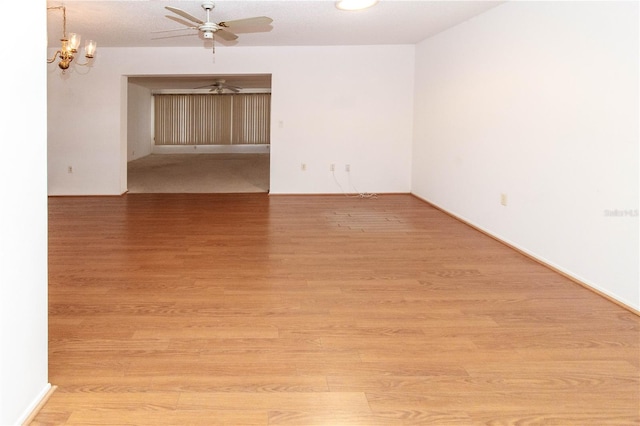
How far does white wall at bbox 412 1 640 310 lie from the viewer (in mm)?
3195

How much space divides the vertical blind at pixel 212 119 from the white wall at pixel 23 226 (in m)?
14.7

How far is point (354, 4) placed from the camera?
5016mm

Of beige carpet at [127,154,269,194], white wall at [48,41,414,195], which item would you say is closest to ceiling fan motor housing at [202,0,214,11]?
white wall at [48,41,414,195]

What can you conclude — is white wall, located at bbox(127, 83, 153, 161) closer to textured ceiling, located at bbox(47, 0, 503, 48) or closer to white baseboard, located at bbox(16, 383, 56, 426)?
textured ceiling, located at bbox(47, 0, 503, 48)

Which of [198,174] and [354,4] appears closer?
[354,4]

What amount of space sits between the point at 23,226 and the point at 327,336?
1.44 meters

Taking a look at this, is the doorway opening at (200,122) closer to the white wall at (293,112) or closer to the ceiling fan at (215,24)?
the white wall at (293,112)

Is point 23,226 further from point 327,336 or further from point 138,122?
point 138,122

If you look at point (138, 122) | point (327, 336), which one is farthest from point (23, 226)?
point (138, 122)

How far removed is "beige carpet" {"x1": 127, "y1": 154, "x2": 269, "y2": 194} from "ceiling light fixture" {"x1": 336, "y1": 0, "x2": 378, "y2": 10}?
3.85 metres

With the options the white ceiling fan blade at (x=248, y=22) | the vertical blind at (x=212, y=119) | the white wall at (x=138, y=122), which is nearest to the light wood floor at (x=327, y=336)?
the white ceiling fan blade at (x=248, y=22)

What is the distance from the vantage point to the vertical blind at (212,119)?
16234 millimetres

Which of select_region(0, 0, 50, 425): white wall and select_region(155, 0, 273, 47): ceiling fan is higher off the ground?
select_region(155, 0, 273, 47): ceiling fan

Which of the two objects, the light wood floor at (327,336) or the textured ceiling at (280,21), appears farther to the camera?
the textured ceiling at (280,21)
